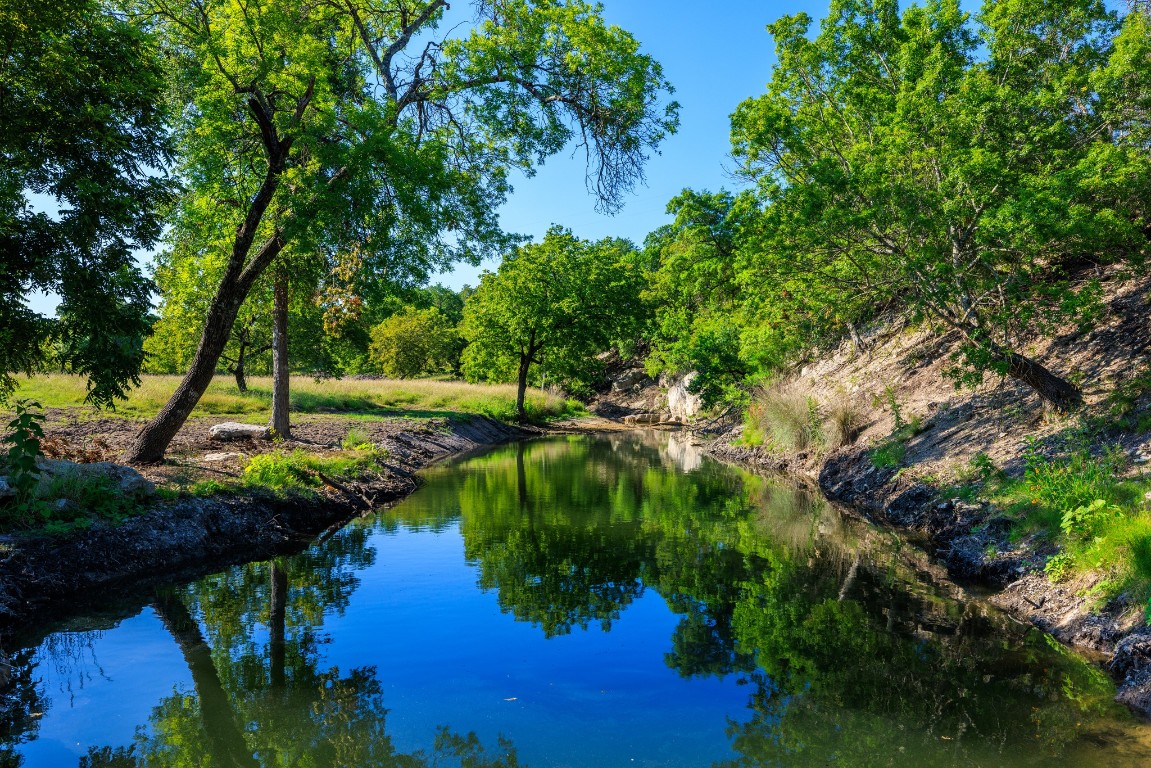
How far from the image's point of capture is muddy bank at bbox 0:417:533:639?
754 cm

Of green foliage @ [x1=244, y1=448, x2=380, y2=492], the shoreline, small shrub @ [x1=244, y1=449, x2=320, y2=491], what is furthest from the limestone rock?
the shoreline

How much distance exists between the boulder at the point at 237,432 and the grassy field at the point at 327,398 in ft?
11.6

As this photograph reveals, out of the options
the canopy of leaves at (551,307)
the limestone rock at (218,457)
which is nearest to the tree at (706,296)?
the canopy of leaves at (551,307)

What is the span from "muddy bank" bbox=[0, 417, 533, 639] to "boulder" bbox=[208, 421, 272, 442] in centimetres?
363

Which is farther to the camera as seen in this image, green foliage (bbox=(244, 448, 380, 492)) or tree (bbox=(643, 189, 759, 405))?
tree (bbox=(643, 189, 759, 405))

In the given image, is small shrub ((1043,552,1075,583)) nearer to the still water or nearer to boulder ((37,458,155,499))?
the still water

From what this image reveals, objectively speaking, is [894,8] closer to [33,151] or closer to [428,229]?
[428,229]

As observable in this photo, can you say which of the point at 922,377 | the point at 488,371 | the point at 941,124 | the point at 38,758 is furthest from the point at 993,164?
the point at 488,371

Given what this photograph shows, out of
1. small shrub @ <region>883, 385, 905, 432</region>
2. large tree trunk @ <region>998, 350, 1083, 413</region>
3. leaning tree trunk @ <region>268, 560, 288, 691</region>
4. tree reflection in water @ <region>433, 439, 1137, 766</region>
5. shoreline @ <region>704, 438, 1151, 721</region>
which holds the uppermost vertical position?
large tree trunk @ <region>998, 350, 1083, 413</region>

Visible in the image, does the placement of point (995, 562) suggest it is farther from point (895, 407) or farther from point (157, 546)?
point (157, 546)

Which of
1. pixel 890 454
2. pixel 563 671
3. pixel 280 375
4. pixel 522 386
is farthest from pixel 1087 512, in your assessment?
pixel 522 386

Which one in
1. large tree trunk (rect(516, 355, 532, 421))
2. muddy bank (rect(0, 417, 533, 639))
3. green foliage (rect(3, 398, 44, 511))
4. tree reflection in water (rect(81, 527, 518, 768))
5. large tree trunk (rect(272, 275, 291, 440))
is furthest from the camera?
large tree trunk (rect(516, 355, 532, 421))

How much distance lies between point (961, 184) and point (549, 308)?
2913cm

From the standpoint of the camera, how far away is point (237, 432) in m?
16.9
